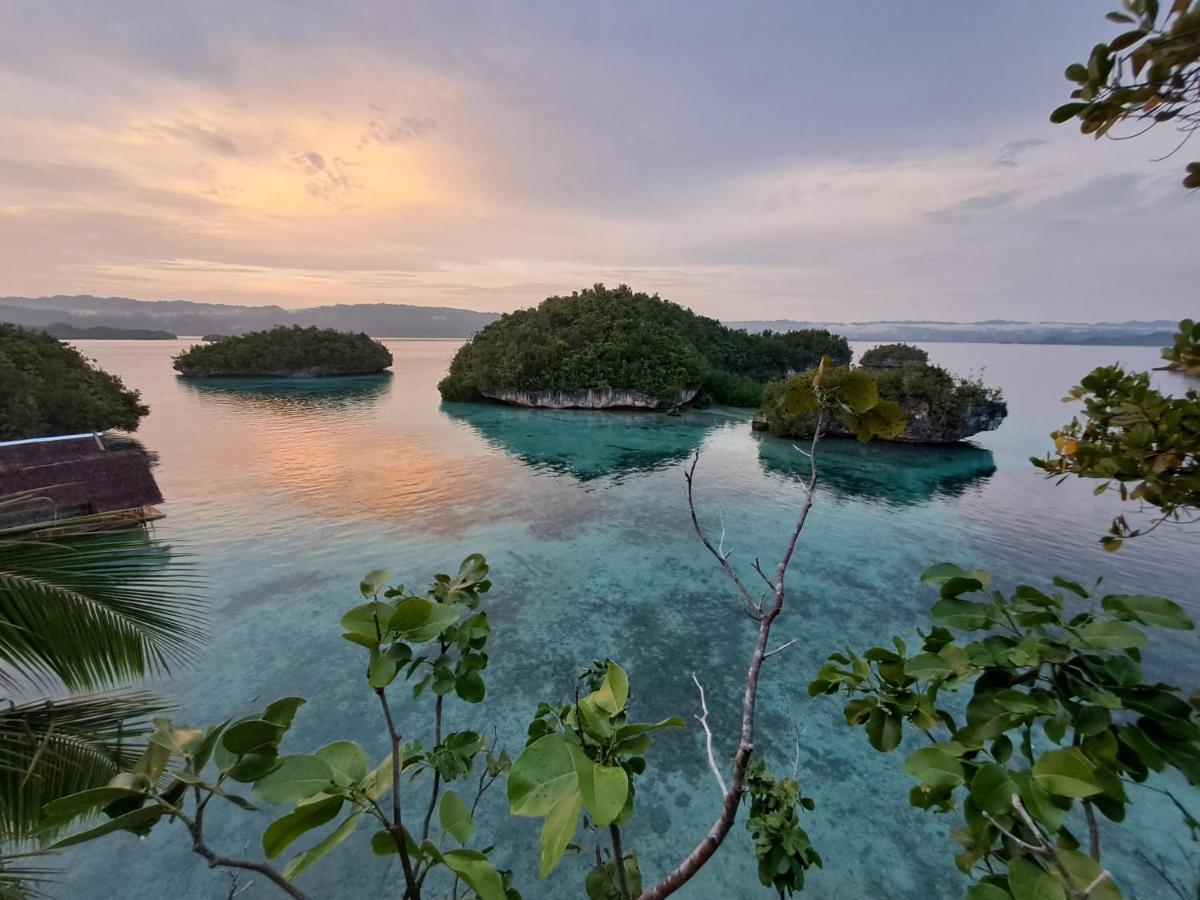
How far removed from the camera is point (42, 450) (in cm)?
1359

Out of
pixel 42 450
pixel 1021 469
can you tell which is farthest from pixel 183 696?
pixel 1021 469

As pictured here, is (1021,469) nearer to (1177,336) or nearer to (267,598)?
(1177,336)

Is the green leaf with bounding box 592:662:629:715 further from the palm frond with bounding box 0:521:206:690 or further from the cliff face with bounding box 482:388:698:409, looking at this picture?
the cliff face with bounding box 482:388:698:409

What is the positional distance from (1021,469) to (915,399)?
6.83 m

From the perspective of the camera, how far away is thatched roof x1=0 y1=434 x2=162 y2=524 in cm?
1168

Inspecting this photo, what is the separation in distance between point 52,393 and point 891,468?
41239 mm

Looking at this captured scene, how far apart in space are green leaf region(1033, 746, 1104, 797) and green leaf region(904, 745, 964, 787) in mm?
149

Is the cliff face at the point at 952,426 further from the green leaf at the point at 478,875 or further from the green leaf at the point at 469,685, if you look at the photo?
the green leaf at the point at 478,875

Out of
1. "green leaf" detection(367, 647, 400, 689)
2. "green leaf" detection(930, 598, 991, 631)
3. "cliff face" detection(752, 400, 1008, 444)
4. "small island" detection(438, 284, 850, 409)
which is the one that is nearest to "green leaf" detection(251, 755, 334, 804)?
"green leaf" detection(367, 647, 400, 689)

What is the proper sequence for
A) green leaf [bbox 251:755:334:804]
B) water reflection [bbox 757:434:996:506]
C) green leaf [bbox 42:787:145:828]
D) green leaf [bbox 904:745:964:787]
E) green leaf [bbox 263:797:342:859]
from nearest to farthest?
green leaf [bbox 42:787:145:828] < green leaf [bbox 263:797:342:859] < green leaf [bbox 251:755:334:804] < green leaf [bbox 904:745:964:787] < water reflection [bbox 757:434:996:506]

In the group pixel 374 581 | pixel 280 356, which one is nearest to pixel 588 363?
pixel 374 581

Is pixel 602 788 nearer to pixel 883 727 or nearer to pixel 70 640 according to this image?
pixel 883 727

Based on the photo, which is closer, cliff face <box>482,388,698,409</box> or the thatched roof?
the thatched roof

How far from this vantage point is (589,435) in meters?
30.4
